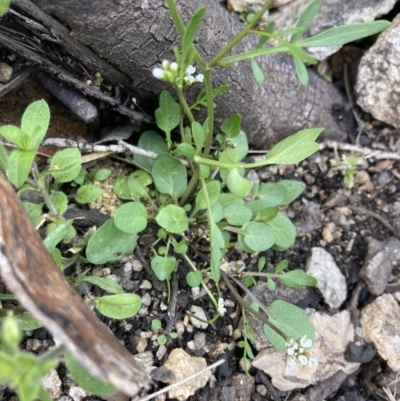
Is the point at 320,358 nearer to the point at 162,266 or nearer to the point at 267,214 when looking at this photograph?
the point at 267,214

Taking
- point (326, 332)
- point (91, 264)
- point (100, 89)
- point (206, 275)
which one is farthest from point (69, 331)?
point (326, 332)

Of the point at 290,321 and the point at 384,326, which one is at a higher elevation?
the point at 290,321

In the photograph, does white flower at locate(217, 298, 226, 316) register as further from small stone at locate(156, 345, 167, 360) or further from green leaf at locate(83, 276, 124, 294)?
green leaf at locate(83, 276, 124, 294)

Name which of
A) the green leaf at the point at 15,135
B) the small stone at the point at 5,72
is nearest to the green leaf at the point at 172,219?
the green leaf at the point at 15,135

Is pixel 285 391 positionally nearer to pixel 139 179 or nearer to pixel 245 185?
pixel 245 185

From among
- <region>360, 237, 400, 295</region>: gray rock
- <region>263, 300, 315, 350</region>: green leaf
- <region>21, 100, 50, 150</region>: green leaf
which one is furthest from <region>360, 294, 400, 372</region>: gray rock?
<region>21, 100, 50, 150</region>: green leaf

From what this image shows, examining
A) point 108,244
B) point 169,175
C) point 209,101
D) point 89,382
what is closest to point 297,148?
point 209,101
